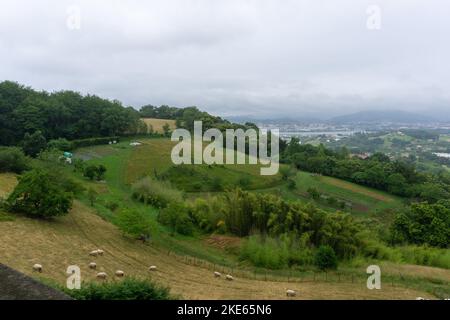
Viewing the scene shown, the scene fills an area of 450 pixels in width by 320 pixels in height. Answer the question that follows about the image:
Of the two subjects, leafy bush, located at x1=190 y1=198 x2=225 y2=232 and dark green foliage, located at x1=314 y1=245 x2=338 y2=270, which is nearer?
dark green foliage, located at x1=314 y1=245 x2=338 y2=270

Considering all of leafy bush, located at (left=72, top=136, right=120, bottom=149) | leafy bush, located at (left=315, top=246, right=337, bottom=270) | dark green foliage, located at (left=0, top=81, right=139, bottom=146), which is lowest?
leafy bush, located at (left=315, top=246, right=337, bottom=270)

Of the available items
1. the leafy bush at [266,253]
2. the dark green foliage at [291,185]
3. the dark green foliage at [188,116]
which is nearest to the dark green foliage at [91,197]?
the leafy bush at [266,253]

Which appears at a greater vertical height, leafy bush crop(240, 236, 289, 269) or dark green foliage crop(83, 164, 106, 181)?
dark green foliage crop(83, 164, 106, 181)

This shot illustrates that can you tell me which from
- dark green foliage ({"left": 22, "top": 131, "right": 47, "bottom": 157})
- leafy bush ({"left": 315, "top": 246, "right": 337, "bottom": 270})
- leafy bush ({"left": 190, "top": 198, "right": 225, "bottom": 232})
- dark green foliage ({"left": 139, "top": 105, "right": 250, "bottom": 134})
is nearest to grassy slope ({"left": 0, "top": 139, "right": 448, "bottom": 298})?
leafy bush ({"left": 315, "top": 246, "right": 337, "bottom": 270})

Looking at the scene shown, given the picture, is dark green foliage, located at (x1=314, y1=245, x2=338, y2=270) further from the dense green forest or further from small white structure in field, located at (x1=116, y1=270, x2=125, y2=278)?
the dense green forest
